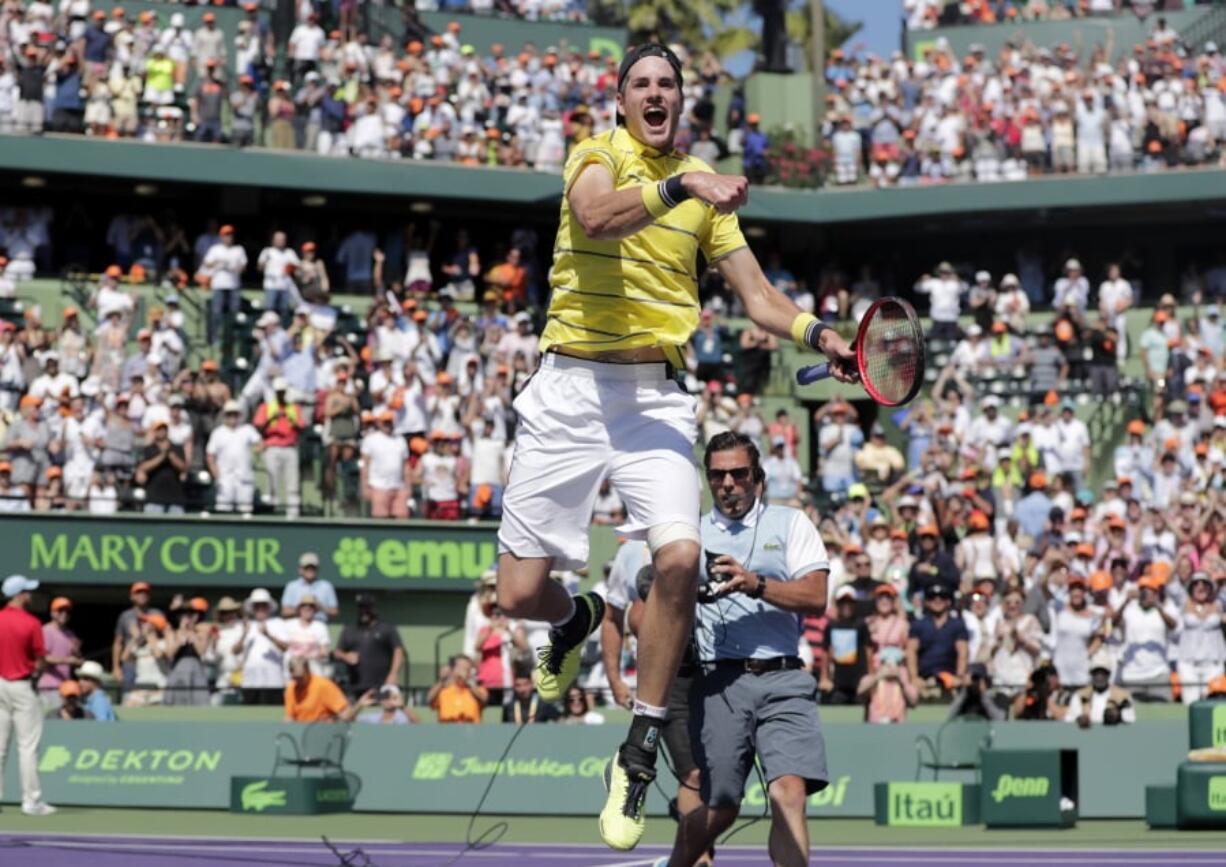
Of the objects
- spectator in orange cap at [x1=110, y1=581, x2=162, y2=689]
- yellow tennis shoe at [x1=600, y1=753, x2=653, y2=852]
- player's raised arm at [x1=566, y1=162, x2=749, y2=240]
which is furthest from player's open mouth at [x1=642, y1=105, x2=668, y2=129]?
spectator in orange cap at [x1=110, y1=581, x2=162, y2=689]

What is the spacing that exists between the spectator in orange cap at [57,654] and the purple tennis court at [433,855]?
21.9ft

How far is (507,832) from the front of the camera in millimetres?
17438

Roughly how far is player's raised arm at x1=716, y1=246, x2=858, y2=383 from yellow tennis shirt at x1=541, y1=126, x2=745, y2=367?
26 centimetres

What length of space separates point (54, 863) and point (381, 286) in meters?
19.2

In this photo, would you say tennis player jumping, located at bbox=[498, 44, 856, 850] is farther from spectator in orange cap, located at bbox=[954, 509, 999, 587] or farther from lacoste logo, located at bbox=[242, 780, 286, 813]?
spectator in orange cap, located at bbox=[954, 509, 999, 587]

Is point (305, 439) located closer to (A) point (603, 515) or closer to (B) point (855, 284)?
(A) point (603, 515)

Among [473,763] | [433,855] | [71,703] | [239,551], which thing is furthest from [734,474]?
[239,551]

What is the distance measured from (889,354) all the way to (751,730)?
8.01 ft

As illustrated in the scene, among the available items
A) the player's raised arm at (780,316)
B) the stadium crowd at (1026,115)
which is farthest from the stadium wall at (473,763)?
the stadium crowd at (1026,115)

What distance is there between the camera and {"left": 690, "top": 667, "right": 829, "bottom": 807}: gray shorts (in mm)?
9461

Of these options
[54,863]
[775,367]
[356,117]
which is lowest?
[54,863]

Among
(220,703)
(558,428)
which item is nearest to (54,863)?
(558,428)

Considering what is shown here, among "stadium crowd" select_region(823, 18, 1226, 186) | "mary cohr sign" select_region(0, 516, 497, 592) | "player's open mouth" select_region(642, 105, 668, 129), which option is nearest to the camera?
"player's open mouth" select_region(642, 105, 668, 129)

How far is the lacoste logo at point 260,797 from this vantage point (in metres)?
19.2
